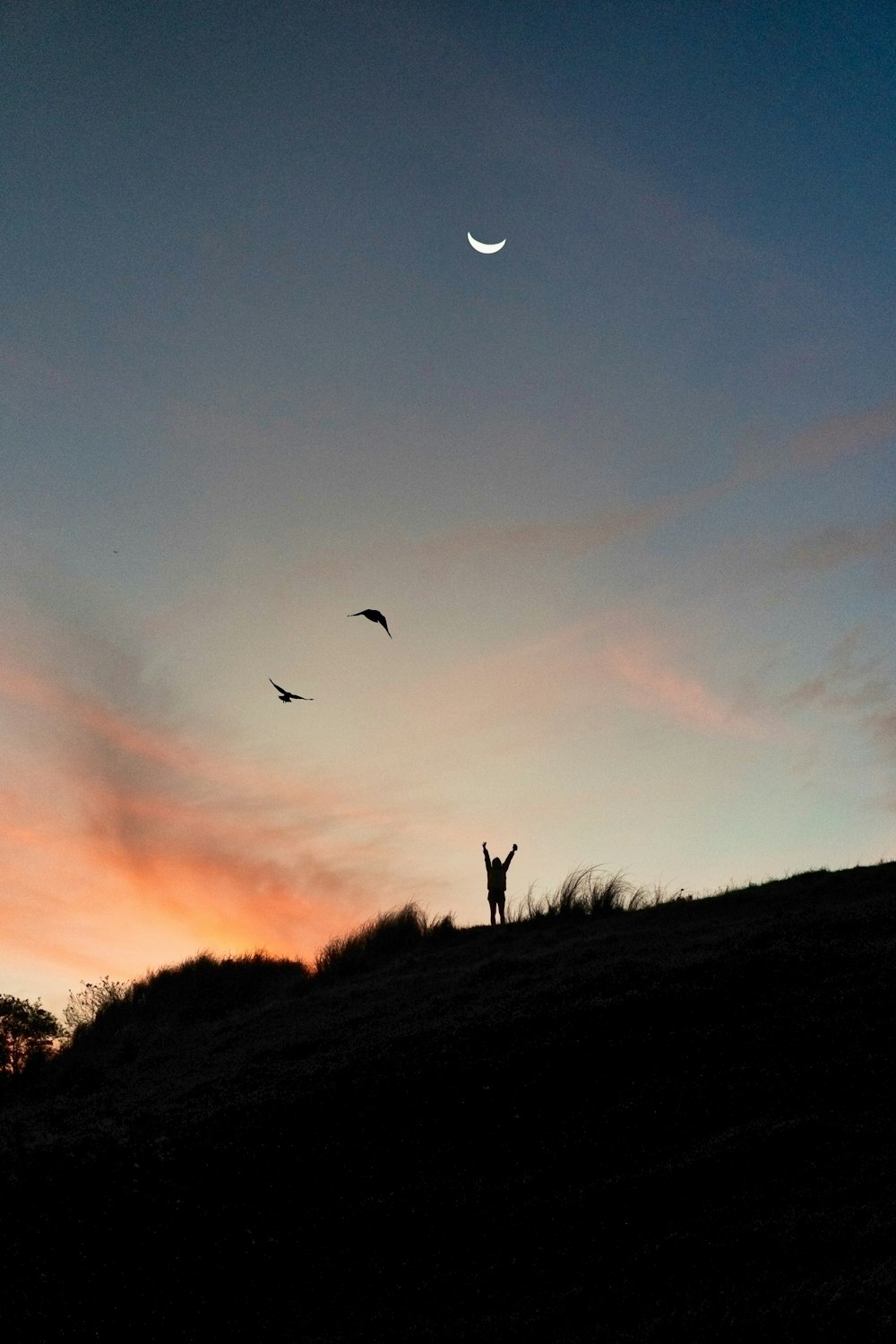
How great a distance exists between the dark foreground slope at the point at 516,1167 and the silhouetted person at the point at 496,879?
8.08 m

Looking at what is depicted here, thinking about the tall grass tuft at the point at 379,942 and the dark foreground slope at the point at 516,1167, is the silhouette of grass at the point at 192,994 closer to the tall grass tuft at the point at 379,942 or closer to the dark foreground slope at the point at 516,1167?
the tall grass tuft at the point at 379,942

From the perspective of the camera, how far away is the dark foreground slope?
9.38 m

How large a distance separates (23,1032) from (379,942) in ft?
35.4

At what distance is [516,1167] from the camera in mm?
12656

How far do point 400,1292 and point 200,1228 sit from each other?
3.34 metres

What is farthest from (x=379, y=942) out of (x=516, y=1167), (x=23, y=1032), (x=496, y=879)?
(x=516, y=1167)

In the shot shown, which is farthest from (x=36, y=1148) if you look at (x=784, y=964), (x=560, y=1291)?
(x=784, y=964)

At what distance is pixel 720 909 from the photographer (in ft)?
83.1

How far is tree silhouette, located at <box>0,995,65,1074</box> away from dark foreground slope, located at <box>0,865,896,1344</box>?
9.05 metres

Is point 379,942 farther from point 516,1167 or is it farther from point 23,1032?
point 516,1167

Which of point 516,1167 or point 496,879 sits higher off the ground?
point 496,879

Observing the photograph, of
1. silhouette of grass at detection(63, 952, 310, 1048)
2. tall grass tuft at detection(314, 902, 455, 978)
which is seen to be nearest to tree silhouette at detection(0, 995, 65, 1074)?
silhouette of grass at detection(63, 952, 310, 1048)

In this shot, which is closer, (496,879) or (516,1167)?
(516,1167)

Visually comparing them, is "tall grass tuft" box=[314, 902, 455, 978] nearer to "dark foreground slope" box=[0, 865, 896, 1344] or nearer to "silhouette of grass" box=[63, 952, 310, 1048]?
"silhouette of grass" box=[63, 952, 310, 1048]
